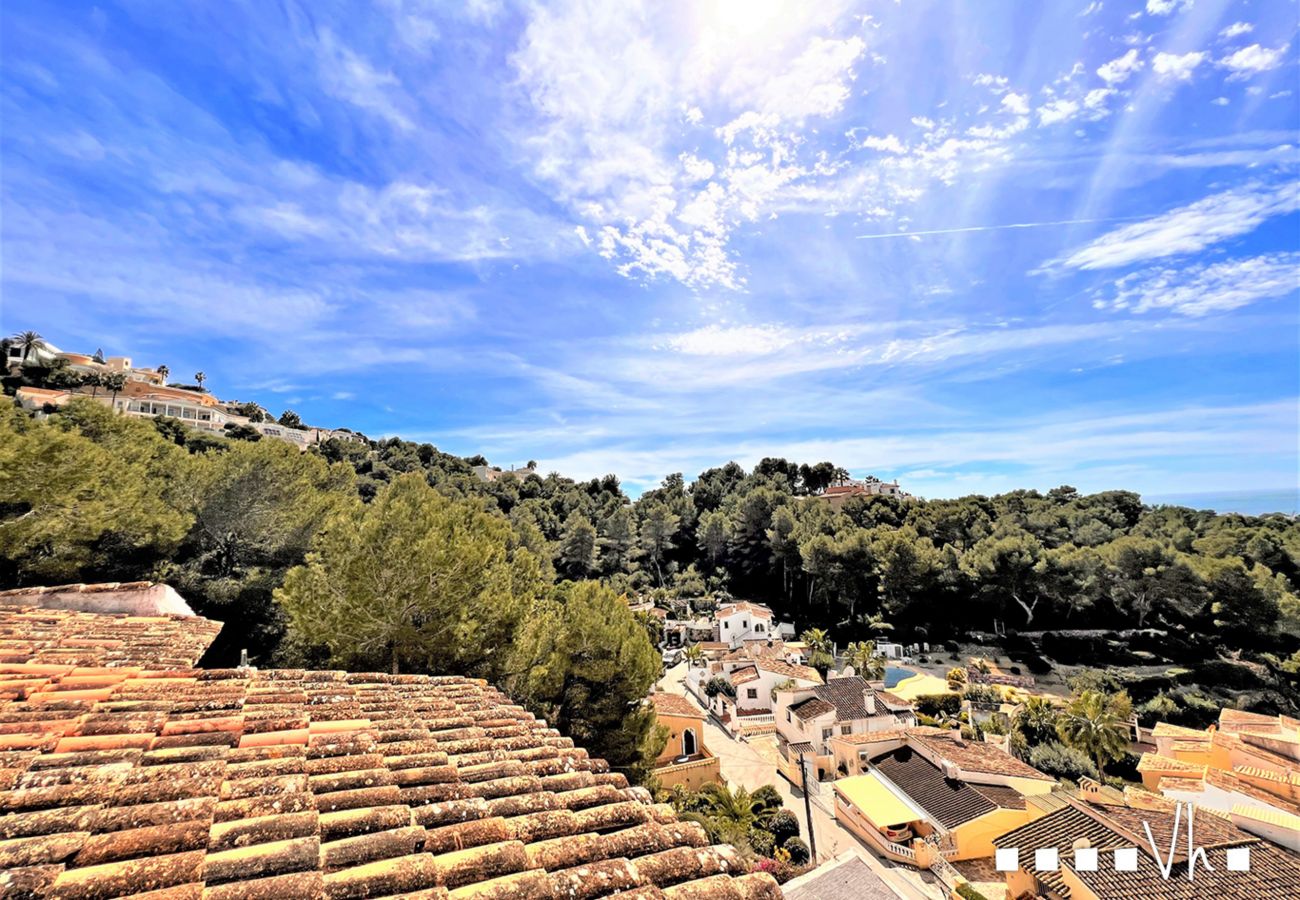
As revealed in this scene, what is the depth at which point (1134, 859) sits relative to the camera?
11859 mm

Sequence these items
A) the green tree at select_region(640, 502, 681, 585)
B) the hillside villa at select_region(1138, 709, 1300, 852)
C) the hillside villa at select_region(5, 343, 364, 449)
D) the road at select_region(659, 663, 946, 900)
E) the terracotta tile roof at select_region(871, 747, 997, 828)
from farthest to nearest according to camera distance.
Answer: the green tree at select_region(640, 502, 681, 585) < the hillside villa at select_region(5, 343, 364, 449) < the terracotta tile roof at select_region(871, 747, 997, 828) < the road at select_region(659, 663, 946, 900) < the hillside villa at select_region(1138, 709, 1300, 852)

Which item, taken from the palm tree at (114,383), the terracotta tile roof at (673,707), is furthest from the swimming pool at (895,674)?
the palm tree at (114,383)

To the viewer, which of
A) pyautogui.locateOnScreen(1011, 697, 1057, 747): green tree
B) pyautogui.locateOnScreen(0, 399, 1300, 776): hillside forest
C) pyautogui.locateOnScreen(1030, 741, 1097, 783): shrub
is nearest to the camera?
pyautogui.locateOnScreen(0, 399, 1300, 776): hillside forest

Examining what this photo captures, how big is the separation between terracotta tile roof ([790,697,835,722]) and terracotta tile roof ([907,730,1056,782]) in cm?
393

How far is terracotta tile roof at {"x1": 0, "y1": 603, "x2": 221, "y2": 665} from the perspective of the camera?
542 cm

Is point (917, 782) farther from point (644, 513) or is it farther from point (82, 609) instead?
point (644, 513)

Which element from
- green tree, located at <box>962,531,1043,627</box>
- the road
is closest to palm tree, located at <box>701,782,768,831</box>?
the road

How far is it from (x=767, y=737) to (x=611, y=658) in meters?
18.9

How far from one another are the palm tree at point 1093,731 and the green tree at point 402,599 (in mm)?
26337

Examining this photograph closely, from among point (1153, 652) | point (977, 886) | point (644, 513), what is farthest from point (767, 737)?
point (644, 513)

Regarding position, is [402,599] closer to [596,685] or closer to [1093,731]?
[596,685]

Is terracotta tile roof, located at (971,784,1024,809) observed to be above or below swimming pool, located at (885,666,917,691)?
above

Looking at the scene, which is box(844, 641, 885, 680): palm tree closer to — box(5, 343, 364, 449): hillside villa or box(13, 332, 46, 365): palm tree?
box(5, 343, 364, 449): hillside villa

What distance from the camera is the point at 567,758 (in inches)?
167
